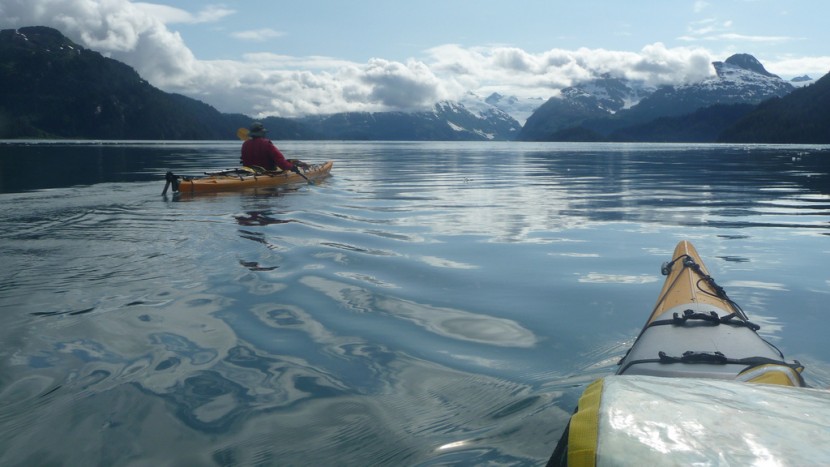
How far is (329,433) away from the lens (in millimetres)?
4363

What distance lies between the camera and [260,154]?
2252 centimetres

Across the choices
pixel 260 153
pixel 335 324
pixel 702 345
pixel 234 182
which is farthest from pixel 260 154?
A: pixel 702 345

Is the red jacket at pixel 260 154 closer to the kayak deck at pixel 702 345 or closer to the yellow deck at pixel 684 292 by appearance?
the yellow deck at pixel 684 292

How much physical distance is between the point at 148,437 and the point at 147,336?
7.28 feet

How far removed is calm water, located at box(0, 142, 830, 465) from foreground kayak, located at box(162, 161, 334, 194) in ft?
12.8

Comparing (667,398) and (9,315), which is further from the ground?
(667,398)

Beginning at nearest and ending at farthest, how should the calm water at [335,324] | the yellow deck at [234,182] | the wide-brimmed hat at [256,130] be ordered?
the calm water at [335,324], the yellow deck at [234,182], the wide-brimmed hat at [256,130]

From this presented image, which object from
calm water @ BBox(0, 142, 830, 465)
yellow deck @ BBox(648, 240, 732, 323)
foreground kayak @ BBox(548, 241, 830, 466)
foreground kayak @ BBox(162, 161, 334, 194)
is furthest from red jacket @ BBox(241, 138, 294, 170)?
foreground kayak @ BBox(548, 241, 830, 466)

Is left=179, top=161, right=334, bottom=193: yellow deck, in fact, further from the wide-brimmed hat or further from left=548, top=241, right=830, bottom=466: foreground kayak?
left=548, top=241, right=830, bottom=466: foreground kayak

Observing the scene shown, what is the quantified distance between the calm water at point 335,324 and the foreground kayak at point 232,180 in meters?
3.90

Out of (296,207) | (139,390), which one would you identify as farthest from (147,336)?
(296,207)

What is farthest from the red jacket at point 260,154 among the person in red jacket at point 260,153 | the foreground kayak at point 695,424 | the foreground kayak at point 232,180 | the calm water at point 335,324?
the foreground kayak at point 695,424

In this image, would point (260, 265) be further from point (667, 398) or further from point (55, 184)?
point (55, 184)

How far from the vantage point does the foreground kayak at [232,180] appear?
19078 millimetres
